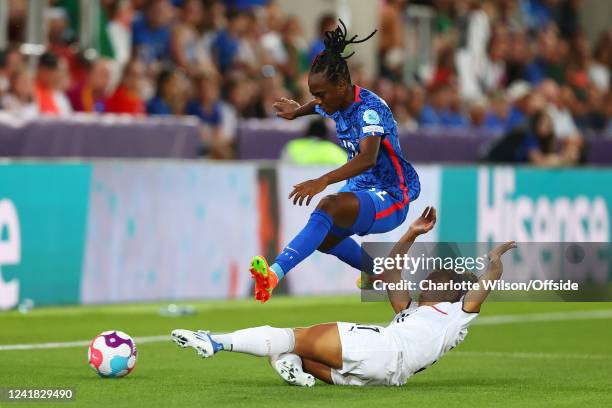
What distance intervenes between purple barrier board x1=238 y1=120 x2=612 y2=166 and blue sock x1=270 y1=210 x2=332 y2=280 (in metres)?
9.40

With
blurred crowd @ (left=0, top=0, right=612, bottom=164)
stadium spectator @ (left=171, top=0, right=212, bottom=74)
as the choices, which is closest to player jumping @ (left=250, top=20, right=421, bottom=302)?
blurred crowd @ (left=0, top=0, right=612, bottom=164)

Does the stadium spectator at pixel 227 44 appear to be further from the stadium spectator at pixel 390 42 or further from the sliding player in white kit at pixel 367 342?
the sliding player in white kit at pixel 367 342

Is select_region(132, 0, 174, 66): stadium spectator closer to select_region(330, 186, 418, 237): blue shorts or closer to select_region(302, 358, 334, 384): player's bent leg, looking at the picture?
select_region(330, 186, 418, 237): blue shorts

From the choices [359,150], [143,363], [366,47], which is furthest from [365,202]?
[366,47]

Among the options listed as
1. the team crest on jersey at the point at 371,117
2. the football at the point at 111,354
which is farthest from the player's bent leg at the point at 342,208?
the football at the point at 111,354

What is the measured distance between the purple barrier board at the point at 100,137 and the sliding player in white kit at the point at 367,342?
742 cm

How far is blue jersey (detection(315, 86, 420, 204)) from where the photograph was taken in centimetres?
1009

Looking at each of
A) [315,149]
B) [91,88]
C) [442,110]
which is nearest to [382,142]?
[315,149]

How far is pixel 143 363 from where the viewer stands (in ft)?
34.5

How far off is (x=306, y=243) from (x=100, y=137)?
7316 mm

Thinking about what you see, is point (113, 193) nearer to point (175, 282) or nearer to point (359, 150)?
point (175, 282)

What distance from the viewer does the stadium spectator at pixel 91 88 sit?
18.0 m

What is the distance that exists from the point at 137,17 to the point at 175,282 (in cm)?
583

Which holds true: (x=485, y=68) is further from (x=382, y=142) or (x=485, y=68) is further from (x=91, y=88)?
(x=382, y=142)
